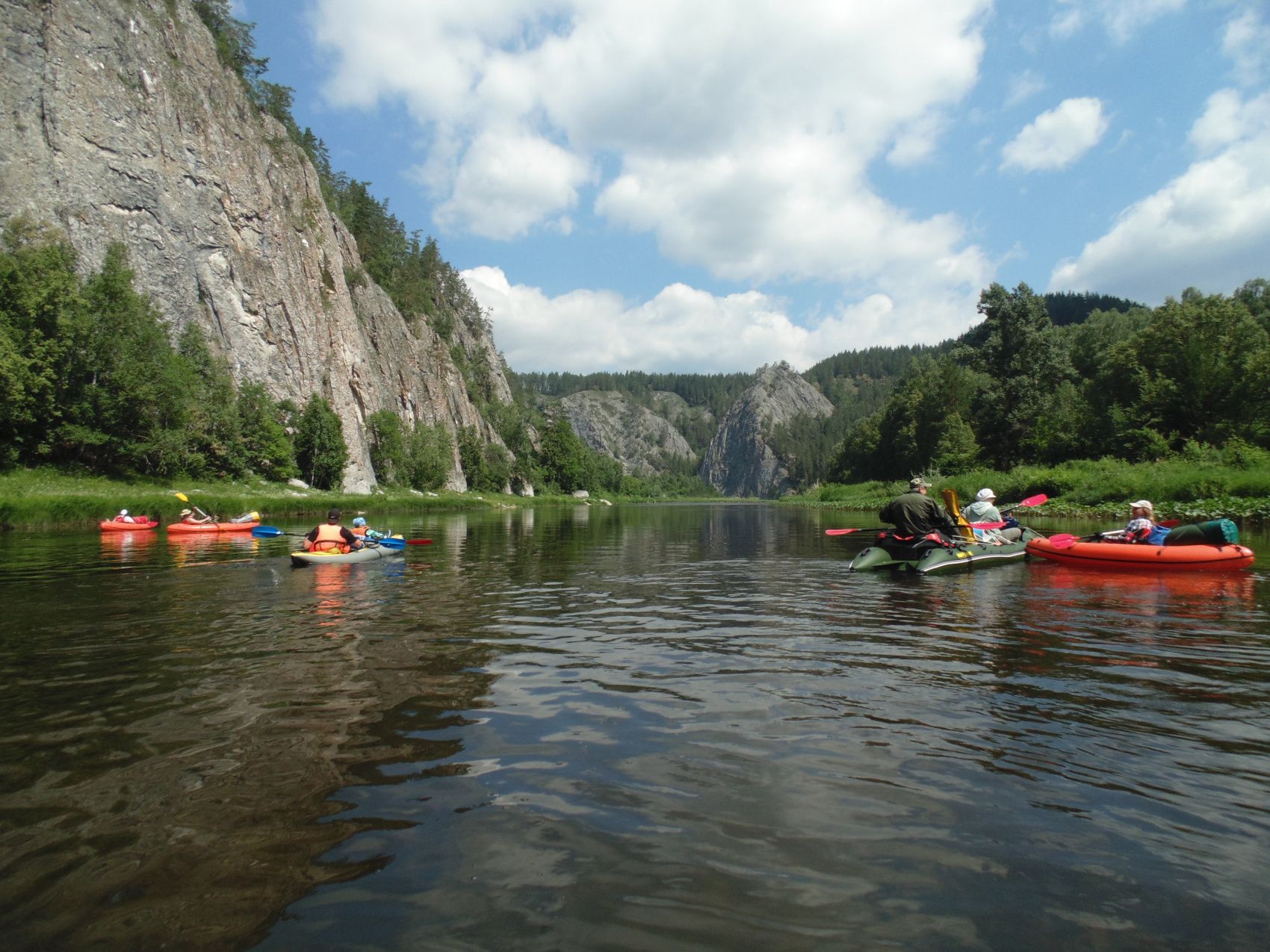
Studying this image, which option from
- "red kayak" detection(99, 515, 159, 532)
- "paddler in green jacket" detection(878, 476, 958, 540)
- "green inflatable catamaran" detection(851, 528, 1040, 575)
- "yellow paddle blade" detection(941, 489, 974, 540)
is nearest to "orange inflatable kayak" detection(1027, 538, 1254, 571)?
"green inflatable catamaran" detection(851, 528, 1040, 575)

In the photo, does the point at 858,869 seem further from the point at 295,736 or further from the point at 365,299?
the point at 365,299

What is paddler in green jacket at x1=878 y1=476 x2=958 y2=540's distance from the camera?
16766 millimetres

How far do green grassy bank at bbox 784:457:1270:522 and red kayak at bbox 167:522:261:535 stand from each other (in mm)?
36489

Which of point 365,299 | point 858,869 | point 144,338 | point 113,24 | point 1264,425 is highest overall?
point 113,24

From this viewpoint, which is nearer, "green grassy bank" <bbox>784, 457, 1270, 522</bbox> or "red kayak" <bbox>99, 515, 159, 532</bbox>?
"green grassy bank" <bbox>784, 457, 1270, 522</bbox>

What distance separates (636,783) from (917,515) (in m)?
13.7

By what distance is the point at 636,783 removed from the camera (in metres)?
4.90

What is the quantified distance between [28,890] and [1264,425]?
50698 mm

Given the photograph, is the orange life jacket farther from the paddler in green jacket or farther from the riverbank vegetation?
the riverbank vegetation

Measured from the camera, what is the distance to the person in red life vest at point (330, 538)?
18.2 metres

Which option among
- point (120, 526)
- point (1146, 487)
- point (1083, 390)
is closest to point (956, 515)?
point (1146, 487)

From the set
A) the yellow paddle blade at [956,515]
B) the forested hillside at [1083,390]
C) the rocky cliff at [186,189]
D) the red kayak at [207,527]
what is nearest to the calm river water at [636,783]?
the yellow paddle blade at [956,515]

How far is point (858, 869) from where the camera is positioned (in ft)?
12.4

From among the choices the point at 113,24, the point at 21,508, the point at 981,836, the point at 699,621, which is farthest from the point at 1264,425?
the point at 113,24
